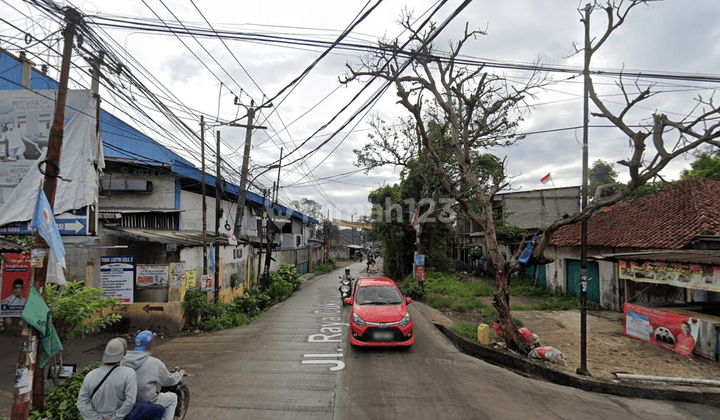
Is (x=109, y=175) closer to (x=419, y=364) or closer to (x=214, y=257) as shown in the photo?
(x=214, y=257)

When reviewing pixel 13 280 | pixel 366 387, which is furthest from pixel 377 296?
pixel 13 280

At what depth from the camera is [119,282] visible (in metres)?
10.6

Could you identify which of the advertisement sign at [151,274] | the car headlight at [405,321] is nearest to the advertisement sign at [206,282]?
the advertisement sign at [151,274]

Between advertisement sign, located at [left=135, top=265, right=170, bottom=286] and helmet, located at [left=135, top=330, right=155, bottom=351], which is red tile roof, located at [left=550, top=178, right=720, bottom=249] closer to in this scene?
helmet, located at [left=135, top=330, right=155, bottom=351]

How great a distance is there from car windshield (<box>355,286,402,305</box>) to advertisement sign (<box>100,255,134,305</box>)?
21.0 ft

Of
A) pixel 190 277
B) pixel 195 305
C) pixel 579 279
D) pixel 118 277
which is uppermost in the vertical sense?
pixel 118 277

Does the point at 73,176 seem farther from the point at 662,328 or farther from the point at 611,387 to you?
the point at 662,328

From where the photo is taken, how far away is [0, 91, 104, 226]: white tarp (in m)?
6.32

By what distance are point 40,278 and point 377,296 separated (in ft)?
22.8

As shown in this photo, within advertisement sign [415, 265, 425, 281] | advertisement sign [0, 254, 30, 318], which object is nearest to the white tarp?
advertisement sign [0, 254, 30, 318]

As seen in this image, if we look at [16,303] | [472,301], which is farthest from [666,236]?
[16,303]

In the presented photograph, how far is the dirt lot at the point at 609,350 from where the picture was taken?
746cm

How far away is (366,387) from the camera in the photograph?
6.43 metres

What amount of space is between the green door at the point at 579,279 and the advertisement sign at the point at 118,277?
50.6ft
